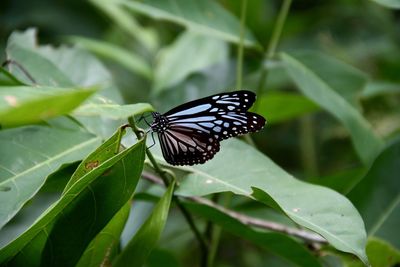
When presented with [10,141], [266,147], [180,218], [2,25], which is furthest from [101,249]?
[2,25]

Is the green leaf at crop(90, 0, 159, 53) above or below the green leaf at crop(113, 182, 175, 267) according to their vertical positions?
below

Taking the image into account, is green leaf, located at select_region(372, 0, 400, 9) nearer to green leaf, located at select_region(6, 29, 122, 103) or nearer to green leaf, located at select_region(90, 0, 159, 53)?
green leaf, located at select_region(6, 29, 122, 103)

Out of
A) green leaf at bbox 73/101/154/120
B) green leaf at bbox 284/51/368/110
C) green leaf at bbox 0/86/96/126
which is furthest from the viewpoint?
green leaf at bbox 284/51/368/110

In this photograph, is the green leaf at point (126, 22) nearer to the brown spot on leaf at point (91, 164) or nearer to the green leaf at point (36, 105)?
the brown spot on leaf at point (91, 164)

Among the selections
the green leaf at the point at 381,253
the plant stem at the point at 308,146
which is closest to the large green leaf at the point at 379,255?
the green leaf at the point at 381,253

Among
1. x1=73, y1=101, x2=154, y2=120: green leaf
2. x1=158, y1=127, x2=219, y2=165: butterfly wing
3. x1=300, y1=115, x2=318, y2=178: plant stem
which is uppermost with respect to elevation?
x1=73, y1=101, x2=154, y2=120: green leaf

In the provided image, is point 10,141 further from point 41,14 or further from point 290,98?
point 41,14

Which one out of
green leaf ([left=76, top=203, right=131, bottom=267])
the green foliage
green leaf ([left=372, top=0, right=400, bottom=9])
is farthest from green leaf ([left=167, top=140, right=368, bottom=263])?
green leaf ([left=372, top=0, right=400, bottom=9])
